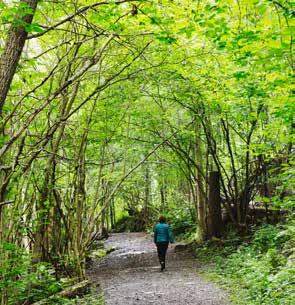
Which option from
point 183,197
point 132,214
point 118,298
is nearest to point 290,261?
point 118,298

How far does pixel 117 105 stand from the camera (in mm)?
12547

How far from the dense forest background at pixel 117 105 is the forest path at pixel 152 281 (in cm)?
126

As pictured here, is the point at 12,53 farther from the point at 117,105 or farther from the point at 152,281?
the point at 117,105

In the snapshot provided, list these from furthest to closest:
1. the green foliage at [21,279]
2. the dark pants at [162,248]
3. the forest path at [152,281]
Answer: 1. the dark pants at [162,248]
2. the forest path at [152,281]
3. the green foliage at [21,279]

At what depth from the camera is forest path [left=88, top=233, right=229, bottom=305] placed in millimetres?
8633

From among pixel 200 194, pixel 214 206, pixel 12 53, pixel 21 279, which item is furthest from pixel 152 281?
pixel 12 53

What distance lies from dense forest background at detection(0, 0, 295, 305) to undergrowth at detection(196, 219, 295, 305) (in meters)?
0.19

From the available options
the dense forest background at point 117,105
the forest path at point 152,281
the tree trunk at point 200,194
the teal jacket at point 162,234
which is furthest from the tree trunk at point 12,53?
the tree trunk at point 200,194

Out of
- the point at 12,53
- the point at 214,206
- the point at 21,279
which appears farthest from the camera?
the point at 214,206

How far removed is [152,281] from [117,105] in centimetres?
519

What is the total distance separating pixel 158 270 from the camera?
509 inches

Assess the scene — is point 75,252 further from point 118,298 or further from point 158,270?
point 158,270

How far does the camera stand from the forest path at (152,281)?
340 inches

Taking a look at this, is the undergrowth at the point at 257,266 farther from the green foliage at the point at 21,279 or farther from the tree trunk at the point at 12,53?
the tree trunk at the point at 12,53
